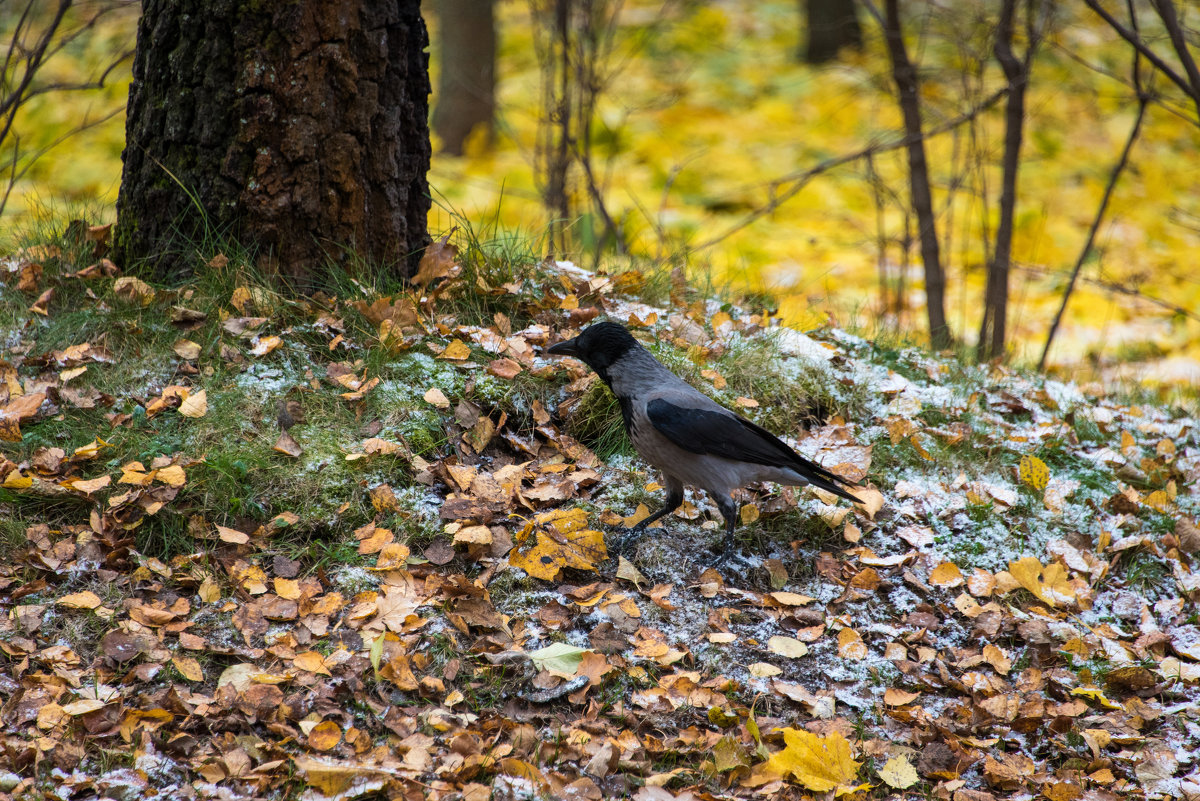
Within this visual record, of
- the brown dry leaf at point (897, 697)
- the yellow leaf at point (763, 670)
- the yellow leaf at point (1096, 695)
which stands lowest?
the yellow leaf at point (1096, 695)

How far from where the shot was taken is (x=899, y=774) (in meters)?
2.84

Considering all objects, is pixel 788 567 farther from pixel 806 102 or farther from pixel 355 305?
pixel 806 102

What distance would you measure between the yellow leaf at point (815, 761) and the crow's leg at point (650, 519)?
3.44 feet

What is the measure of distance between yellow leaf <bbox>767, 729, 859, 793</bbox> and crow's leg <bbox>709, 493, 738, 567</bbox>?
93 cm

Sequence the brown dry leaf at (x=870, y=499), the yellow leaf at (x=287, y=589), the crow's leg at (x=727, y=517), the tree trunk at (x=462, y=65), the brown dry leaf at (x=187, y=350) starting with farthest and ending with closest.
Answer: the tree trunk at (x=462, y=65)
the brown dry leaf at (x=187, y=350)
the brown dry leaf at (x=870, y=499)
the crow's leg at (x=727, y=517)
the yellow leaf at (x=287, y=589)

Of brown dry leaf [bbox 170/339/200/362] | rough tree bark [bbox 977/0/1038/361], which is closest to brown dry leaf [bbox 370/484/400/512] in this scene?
brown dry leaf [bbox 170/339/200/362]

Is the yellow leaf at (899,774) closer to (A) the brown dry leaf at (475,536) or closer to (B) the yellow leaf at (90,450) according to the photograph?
(A) the brown dry leaf at (475,536)

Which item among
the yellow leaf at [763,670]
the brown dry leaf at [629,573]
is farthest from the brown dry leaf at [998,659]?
the brown dry leaf at [629,573]

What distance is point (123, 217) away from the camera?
14.8 ft

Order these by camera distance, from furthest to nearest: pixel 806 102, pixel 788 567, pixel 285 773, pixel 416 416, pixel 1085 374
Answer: pixel 806 102 < pixel 1085 374 < pixel 416 416 < pixel 788 567 < pixel 285 773

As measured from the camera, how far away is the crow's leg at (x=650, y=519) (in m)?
3.66

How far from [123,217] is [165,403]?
1.22 meters

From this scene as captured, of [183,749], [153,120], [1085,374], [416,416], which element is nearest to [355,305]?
[416,416]

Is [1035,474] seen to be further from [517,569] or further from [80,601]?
[80,601]
